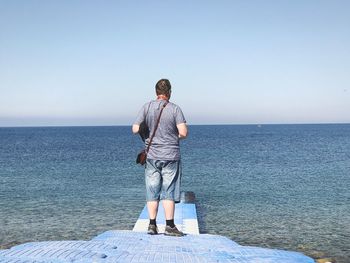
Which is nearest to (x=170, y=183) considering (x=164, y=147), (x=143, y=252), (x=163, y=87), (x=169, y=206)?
(x=169, y=206)

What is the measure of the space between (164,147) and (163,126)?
36 centimetres

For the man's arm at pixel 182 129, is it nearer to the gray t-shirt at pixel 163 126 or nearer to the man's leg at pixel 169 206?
the gray t-shirt at pixel 163 126

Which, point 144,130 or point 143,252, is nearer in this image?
point 143,252

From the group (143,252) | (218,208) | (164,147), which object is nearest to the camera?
(143,252)

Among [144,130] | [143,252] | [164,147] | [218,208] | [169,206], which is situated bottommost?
[218,208]

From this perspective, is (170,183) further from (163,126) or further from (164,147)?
(163,126)

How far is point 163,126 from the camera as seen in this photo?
704 centimetres

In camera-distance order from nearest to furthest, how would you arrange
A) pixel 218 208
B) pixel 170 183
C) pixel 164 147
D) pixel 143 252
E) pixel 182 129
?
pixel 143 252, pixel 182 129, pixel 164 147, pixel 170 183, pixel 218 208

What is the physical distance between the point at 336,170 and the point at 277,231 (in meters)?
26.9

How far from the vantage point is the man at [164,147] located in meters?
7.04

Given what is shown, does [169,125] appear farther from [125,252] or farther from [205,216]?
[205,216]

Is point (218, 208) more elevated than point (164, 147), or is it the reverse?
point (164, 147)

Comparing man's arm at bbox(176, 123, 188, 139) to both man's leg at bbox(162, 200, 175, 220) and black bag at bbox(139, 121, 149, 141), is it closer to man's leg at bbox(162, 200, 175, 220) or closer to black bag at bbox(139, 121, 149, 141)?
black bag at bbox(139, 121, 149, 141)

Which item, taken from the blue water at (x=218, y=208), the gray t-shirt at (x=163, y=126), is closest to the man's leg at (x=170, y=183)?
the gray t-shirt at (x=163, y=126)
